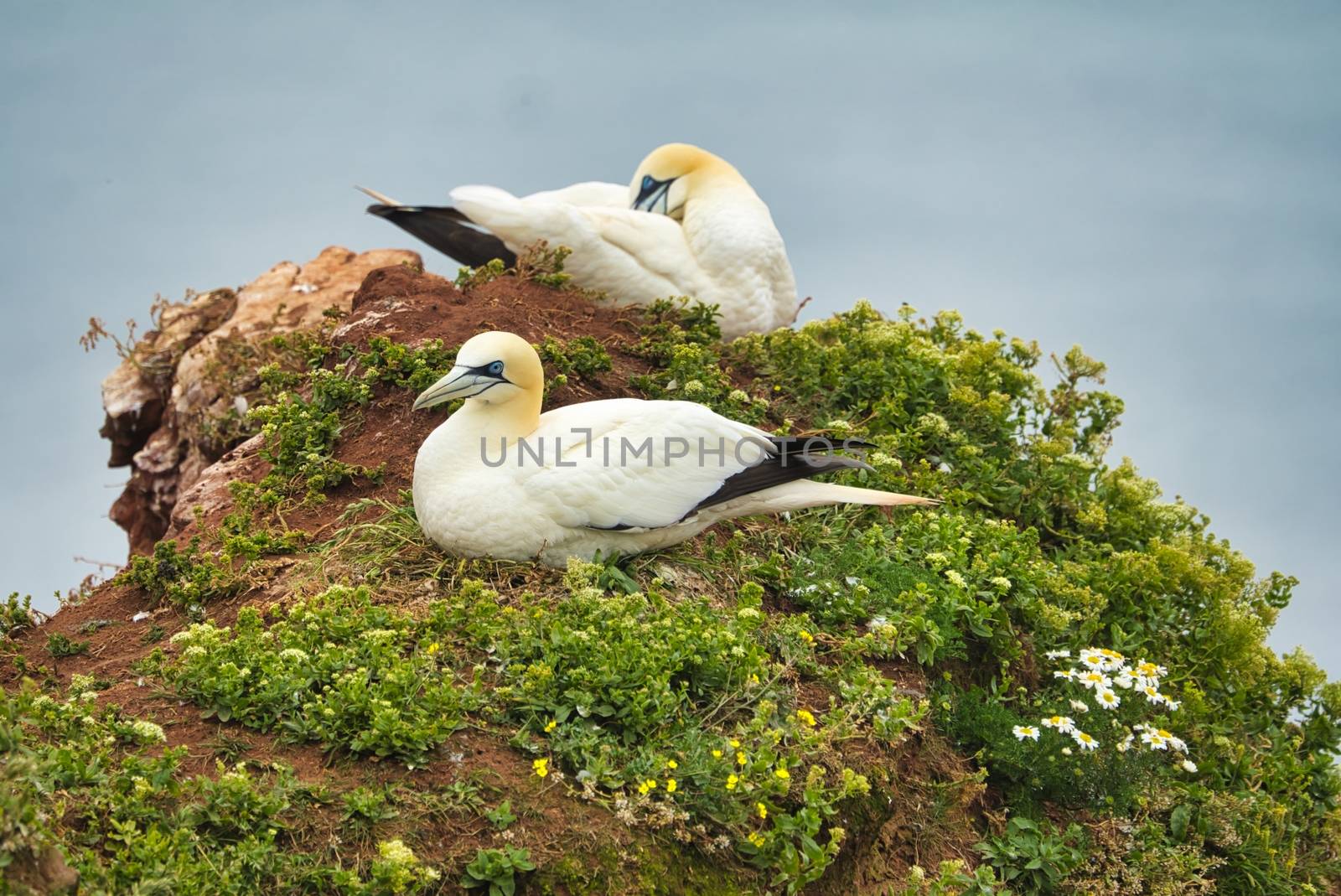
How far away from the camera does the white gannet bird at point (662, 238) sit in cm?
980

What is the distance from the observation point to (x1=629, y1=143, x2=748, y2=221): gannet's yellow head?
35.3 ft

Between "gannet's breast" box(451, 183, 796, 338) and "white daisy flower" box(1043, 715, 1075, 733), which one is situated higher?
"gannet's breast" box(451, 183, 796, 338)

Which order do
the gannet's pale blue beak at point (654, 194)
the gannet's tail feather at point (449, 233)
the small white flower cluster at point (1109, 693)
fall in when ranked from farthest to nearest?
the gannet's pale blue beak at point (654, 194), the gannet's tail feather at point (449, 233), the small white flower cluster at point (1109, 693)

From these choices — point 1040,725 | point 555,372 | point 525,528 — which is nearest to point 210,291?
point 555,372

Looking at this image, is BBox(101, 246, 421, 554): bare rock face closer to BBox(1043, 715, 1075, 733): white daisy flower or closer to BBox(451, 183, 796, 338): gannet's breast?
BBox(451, 183, 796, 338): gannet's breast

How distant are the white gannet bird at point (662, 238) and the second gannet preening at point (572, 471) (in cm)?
351

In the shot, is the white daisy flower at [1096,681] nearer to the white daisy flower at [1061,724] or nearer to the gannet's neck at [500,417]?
the white daisy flower at [1061,724]

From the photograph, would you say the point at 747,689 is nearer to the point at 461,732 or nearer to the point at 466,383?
the point at 461,732

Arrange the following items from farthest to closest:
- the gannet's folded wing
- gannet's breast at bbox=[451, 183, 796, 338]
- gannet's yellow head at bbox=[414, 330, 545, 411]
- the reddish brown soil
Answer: gannet's breast at bbox=[451, 183, 796, 338], gannet's yellow head at bbox=[414, 330, 545, 411], the gannet's folded wing, the reddish brown soil

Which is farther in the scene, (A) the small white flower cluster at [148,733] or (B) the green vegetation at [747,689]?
(A) the small white flower cluster at [148,733]

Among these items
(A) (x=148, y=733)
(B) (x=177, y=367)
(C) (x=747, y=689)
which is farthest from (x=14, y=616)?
(B) (x=177, y=367)

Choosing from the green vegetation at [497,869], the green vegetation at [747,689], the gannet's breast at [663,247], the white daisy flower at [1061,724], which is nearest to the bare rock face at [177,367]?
the gannet's breast at [663,247]

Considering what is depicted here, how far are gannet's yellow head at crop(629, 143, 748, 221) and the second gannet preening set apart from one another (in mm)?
4743

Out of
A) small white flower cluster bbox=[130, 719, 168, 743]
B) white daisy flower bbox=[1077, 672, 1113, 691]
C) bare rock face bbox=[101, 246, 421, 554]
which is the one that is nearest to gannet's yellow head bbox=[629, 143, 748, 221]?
bare rock face bbox=[101, 246, 421, 554]
